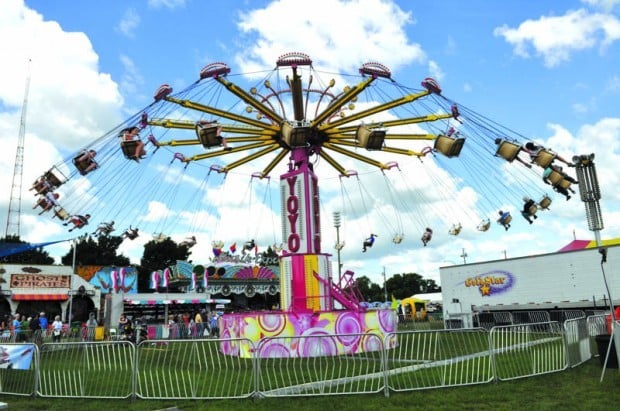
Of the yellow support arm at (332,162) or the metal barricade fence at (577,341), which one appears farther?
the yellow support arm at (332,162)

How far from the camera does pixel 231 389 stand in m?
9.06

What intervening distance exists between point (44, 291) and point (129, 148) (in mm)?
25676

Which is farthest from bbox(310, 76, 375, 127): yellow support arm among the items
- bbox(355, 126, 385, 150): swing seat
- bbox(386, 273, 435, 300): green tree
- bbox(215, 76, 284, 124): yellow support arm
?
bbox(386, 273, 435, 300): green tree

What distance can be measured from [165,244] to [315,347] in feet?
199

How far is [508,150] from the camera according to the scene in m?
15.7

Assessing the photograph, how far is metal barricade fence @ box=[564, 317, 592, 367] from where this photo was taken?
10180 millimetres

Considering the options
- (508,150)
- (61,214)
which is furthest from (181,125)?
(508,150)

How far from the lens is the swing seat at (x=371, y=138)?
14.3 metres

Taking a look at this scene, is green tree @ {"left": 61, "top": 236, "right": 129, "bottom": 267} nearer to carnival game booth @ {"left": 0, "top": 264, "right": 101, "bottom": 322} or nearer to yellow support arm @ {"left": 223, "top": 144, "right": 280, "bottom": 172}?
carnival game booth @ {"left": 0, "top": 264, "right": 101, "bottom": 322}

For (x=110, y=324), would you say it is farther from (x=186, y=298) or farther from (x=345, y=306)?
(x=345, y=306)

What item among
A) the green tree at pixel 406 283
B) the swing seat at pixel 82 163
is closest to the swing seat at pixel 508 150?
the swing seat at pixel 82 163

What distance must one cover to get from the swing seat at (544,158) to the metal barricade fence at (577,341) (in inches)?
215

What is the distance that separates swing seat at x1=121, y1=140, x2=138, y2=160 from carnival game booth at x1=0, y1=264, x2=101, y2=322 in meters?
21.7

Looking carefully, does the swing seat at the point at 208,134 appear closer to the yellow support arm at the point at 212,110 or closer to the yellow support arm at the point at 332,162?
the yellow support arm at the point at 212,110
